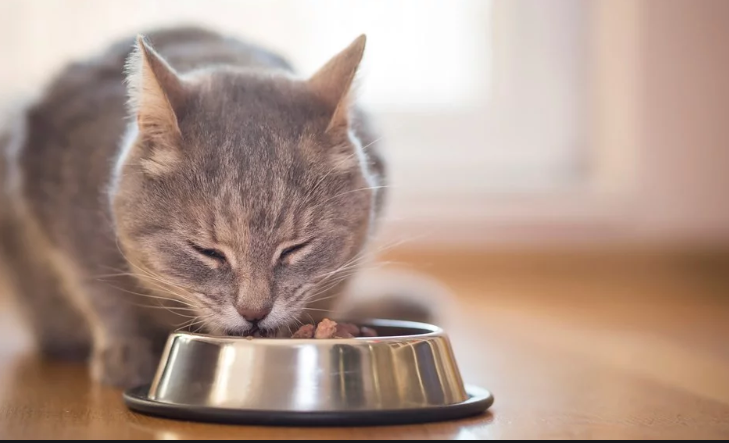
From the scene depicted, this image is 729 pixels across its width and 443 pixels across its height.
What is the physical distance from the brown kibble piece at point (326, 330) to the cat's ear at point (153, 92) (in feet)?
1.12


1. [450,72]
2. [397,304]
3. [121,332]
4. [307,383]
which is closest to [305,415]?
[307,383]

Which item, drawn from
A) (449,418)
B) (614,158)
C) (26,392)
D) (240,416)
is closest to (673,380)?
(449,418)

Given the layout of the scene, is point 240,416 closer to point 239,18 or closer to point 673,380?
point 673,380

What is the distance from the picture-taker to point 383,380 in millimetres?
1116

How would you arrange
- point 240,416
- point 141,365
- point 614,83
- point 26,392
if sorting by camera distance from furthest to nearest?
1. point 614,83
2. point 141,365
3. point 26,392
4. point 240,416

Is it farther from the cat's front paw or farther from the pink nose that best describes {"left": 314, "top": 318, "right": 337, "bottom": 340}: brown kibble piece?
the cat's front paw

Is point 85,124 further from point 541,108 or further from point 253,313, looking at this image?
point 541,108

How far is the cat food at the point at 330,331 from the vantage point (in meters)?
1.23

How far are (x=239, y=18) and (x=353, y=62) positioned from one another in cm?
183

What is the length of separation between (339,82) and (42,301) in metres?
0.87

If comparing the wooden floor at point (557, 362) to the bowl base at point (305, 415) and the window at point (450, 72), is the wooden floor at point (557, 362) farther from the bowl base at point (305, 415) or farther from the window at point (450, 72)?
the window at point (450, 72)

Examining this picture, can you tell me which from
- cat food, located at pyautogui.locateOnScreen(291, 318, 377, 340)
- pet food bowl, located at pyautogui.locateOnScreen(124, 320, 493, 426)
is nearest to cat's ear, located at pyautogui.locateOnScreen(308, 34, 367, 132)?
cat food, located at pyautogui.locateOnScreen(291, 318, 377, 340)

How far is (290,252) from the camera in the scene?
4.30ft

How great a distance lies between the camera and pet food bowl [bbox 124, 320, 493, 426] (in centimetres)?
109
